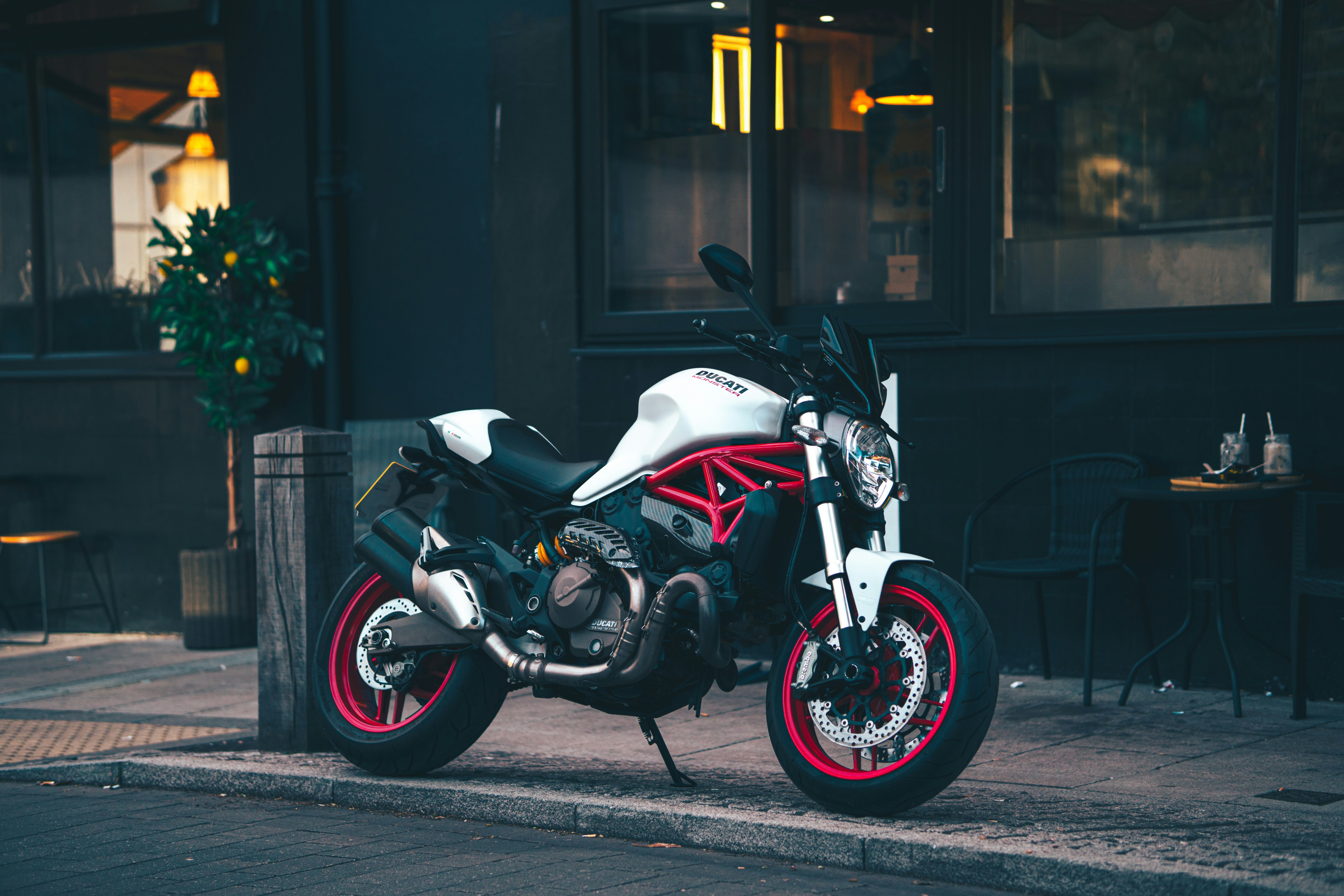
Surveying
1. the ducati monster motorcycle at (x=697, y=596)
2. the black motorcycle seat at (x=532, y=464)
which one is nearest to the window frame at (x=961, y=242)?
the ducati monster motorcycle at (x=697, y=596)

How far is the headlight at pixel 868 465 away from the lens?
14.9 ft

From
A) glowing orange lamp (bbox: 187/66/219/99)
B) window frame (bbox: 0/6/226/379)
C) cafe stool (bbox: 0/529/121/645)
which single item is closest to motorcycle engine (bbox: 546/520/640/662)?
window frame (bbox: 0/6/226/379)

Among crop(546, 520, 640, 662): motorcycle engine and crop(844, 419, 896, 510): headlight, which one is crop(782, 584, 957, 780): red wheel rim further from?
crop(546, 520, 640, 662): motorcycle engine

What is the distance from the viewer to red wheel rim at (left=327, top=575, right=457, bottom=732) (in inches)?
213

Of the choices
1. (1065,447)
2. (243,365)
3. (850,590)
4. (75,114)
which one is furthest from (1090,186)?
(75,114)

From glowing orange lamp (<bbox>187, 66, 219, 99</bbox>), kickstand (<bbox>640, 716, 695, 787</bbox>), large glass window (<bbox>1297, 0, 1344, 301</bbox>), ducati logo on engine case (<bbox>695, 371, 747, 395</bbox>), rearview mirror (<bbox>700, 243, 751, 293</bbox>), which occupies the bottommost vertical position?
kickstand (<bbox>640, 716, 695, 787</bbox>)

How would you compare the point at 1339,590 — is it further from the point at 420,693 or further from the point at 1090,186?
the point at 420,693

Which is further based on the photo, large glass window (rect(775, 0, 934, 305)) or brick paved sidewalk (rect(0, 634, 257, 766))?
large glass window (rect(775, 0, 934, 305))

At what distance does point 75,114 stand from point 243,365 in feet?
8.93

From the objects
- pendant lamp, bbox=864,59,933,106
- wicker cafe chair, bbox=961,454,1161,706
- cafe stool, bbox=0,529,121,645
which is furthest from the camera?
cafe stool, bbox=0,529,121,645

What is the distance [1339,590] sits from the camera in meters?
5.70

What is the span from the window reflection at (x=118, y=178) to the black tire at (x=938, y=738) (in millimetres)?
6726

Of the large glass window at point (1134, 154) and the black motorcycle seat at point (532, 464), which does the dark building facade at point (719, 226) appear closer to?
the large glass window at point (1134, 154)

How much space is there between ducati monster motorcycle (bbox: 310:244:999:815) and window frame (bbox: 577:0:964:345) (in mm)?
2717
